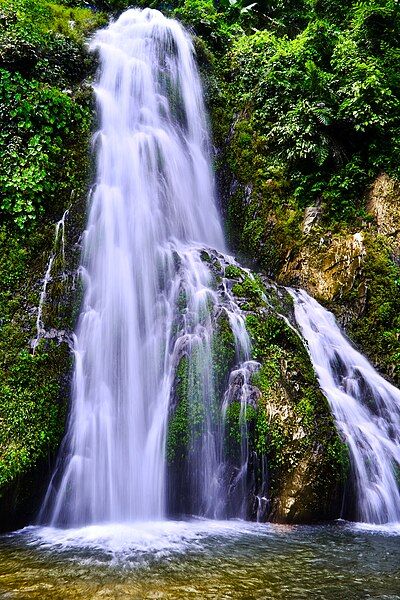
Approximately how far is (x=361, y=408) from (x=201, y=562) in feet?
12.4

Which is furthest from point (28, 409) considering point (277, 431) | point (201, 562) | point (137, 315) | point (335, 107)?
point (335, 107)

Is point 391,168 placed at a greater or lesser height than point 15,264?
greater

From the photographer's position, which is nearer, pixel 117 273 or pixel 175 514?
pixel 175 514

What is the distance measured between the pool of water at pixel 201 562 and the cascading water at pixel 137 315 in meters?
0.57

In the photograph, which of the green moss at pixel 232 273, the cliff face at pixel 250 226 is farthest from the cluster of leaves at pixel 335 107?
the green moss at pixel 232 273

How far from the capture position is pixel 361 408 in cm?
664

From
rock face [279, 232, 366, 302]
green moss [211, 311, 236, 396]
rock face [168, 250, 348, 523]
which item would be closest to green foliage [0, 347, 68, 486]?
rock face [168, 250, 348, 523]

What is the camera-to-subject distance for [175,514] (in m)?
5.52

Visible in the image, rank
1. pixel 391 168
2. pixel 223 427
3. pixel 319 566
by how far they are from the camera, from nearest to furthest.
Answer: pixel 319 566, pixel 223 427, pixel 391 168

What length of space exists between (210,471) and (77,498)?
1.68m

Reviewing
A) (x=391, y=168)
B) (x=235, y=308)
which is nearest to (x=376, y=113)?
(x=391, y=168)

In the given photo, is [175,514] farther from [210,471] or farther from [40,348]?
[40,348]

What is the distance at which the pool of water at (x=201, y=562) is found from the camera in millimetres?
3252

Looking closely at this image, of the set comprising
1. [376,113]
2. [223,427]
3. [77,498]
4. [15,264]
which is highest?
[376,113]
